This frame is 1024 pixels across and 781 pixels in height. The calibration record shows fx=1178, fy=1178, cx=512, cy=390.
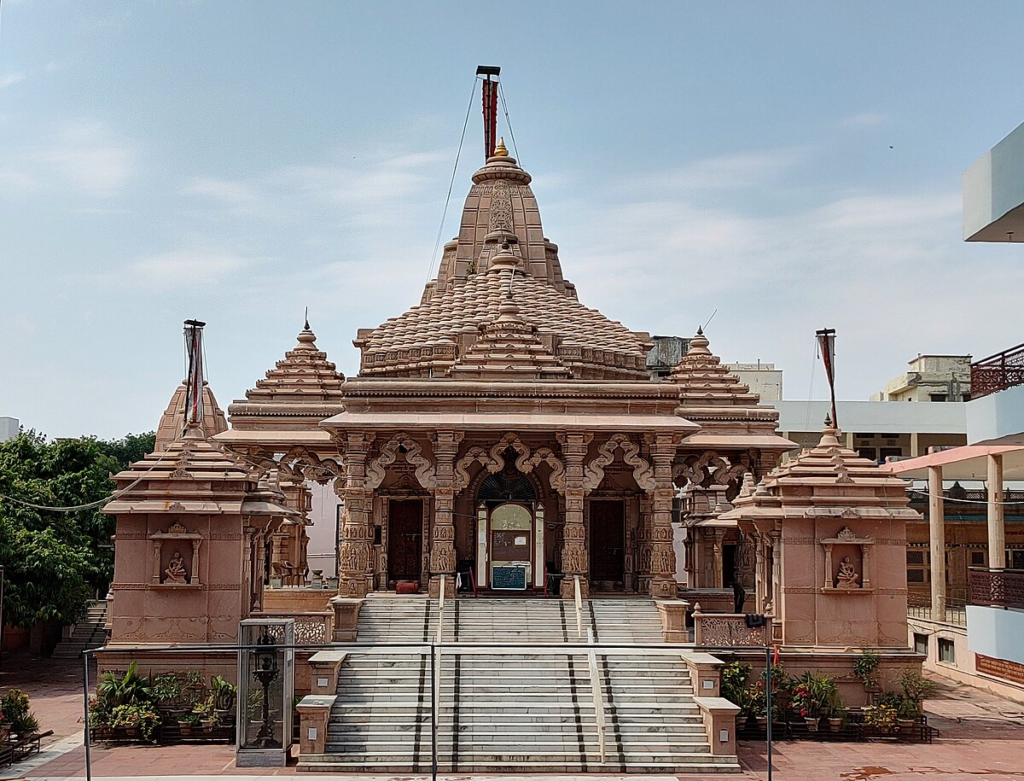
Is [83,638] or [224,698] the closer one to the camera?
[224,698]

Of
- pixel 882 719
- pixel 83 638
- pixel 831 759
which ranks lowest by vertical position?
pixel 83 638

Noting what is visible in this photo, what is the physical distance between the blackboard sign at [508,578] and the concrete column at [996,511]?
1058 cm

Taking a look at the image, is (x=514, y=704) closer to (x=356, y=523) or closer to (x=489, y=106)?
(x=356, y=523)

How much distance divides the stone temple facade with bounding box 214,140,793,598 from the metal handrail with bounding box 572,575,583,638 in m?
0.21

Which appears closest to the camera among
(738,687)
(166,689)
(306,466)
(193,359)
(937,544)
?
(166,689)

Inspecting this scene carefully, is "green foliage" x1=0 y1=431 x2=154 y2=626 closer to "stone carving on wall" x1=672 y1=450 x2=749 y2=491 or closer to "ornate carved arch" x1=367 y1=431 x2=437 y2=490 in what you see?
"ornate carved arch" x1=367 y1=431 x2=437 y2=490

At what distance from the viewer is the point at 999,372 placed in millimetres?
17688

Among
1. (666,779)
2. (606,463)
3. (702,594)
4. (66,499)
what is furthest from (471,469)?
(66,499)

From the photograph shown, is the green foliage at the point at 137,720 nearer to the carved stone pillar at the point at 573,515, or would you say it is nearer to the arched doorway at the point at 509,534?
the carved stone pillar at the point at 573,515

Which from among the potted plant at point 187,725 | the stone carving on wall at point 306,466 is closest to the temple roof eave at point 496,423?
the stone carving on wall at point 306,466

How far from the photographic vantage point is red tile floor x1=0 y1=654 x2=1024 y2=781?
17.0 m

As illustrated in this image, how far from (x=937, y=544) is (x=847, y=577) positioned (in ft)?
42.6

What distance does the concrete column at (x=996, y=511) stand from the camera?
26562 mm

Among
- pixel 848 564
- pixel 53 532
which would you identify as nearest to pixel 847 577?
pixel 848 564
